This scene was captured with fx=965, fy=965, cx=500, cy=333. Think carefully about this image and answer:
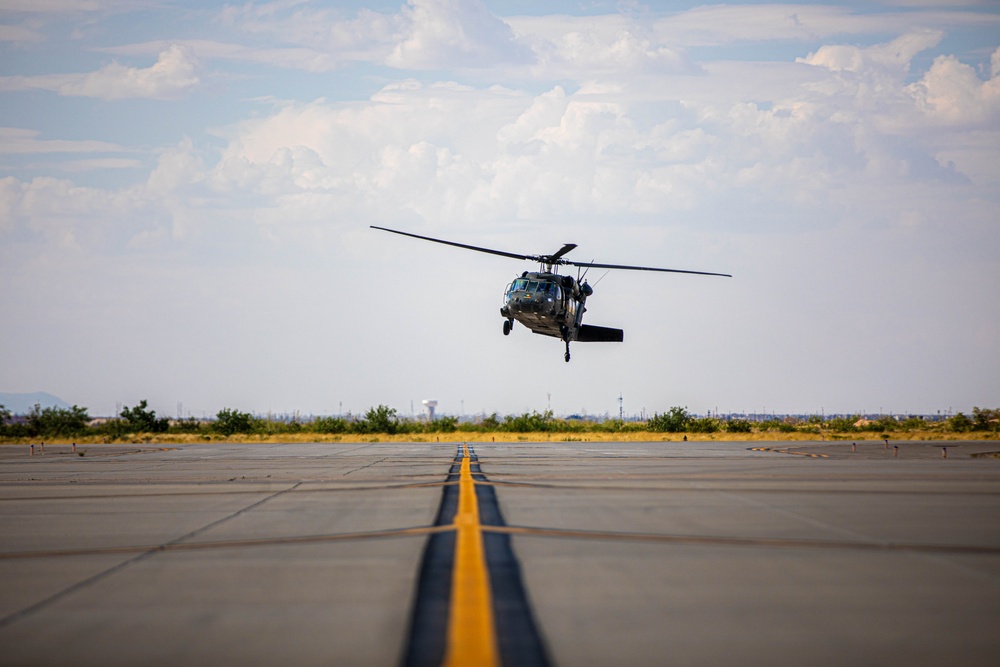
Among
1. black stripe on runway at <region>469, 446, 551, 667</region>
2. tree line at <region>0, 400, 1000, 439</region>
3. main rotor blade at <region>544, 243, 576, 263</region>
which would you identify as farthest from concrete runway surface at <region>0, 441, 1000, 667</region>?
tree line at <region>0, 400, 1000, 439</region>

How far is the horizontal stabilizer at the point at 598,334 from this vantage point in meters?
44.9

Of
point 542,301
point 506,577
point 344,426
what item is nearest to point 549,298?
point 542,301

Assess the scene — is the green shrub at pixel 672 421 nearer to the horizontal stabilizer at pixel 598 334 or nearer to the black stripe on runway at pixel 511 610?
the horizontal stabilizer at pixel 598 334

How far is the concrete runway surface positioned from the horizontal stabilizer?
2737 cm

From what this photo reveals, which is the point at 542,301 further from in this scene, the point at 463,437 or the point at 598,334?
the point at 463,437

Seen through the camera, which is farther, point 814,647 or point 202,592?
point 202,592

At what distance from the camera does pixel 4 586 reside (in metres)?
8.46

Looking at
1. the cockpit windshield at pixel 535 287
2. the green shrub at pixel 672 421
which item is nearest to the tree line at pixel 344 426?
the green shrub at pixel 672 421

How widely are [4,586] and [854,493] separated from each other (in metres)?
13.6

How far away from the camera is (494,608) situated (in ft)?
23.0

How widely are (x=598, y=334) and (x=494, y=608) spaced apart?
3883 centimetres

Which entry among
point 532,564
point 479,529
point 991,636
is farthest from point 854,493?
point 991,636

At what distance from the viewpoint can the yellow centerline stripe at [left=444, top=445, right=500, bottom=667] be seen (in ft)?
18.5

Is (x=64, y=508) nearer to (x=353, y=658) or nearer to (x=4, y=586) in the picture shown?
(x=4, y=586)
